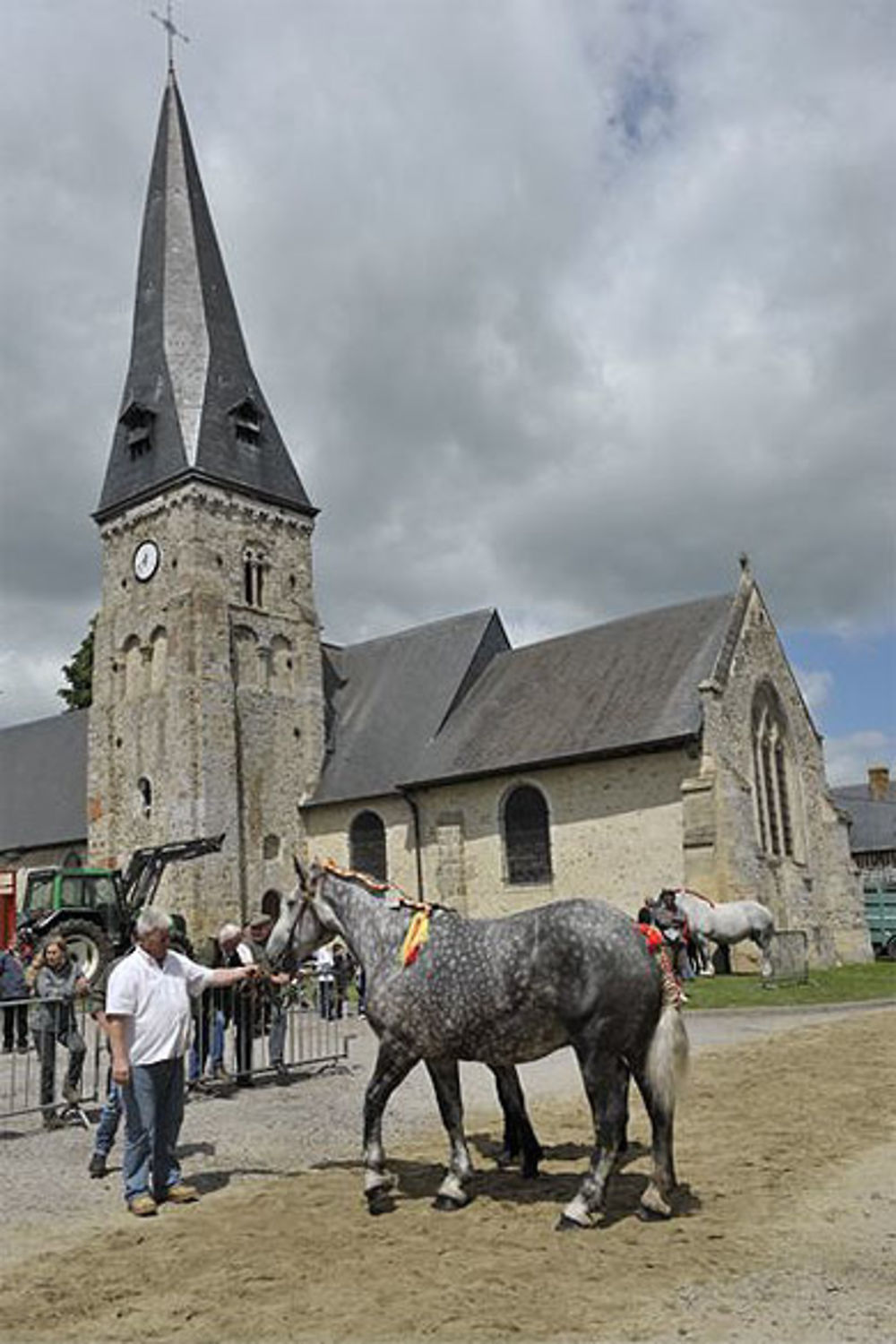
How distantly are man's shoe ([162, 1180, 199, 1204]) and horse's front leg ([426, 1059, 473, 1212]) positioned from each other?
166 centimetres

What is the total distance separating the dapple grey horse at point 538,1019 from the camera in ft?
21.2

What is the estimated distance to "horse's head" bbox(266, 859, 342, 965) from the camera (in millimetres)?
7953

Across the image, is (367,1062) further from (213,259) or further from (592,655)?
(213,259)

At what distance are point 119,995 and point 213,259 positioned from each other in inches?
1294

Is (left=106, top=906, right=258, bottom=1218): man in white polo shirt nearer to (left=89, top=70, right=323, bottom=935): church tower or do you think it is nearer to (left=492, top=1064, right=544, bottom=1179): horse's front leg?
(left=492, top=1064, right=544, bottom=1179): horse's front leg

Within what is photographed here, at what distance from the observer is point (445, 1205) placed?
21.9ft

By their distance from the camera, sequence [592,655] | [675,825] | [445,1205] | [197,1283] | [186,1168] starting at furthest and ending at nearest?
[592,655] → [675,825] → [186,1168] → [445,1205] → [197,1283]

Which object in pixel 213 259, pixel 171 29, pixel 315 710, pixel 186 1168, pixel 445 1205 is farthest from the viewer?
pixel 171 29

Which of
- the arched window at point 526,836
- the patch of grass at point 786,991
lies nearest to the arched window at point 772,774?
the patch of grass at point 786,991

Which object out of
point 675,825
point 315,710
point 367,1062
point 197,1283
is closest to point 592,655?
point 675,825

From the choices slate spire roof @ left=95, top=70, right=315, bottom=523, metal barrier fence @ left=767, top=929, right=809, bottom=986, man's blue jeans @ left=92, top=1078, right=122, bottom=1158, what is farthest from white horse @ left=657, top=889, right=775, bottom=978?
slate spire roof @ left=95, top=70, right=315, bottom=523

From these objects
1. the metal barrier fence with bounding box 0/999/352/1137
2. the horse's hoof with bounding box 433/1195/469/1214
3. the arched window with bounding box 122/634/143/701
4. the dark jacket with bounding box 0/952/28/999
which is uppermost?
the arched window with bounding box 122/634/143/701

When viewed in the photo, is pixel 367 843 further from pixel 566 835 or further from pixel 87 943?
pixel 87 943

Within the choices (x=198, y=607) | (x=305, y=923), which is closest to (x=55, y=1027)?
(x=305, y=923)
